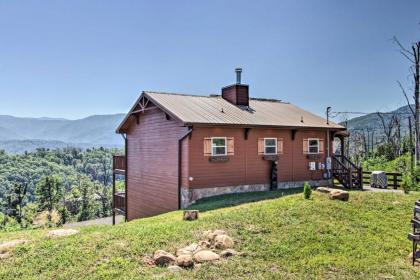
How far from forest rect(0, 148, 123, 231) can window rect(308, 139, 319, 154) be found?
28682 mm

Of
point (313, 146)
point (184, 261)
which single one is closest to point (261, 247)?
point (184, 261)

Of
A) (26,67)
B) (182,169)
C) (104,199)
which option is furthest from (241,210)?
(26,67)

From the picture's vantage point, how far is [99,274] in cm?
583

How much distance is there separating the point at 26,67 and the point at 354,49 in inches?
1672

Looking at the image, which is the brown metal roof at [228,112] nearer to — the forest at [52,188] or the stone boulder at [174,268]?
the stone boulder at [174,268]

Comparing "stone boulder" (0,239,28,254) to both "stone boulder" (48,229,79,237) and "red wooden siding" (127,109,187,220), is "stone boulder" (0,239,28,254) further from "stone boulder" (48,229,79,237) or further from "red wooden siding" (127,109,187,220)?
"red wooden siding" (127,109,187,220)

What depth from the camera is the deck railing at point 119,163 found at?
19908 mm

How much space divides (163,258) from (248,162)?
9.28 metres

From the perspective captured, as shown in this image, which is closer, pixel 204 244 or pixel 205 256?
pixel 205 256

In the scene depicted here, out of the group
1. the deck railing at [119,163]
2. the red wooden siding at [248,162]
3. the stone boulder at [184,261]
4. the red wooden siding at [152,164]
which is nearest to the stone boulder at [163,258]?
the stone boulder at [184,261]

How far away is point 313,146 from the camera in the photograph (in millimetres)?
17578

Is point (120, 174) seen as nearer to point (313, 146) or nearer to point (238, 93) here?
point (238, 93)

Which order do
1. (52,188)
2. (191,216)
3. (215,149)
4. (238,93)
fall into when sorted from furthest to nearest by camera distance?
(52,188), (238,93), (215,149), (191,216)

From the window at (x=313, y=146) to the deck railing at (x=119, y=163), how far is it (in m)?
10.5
